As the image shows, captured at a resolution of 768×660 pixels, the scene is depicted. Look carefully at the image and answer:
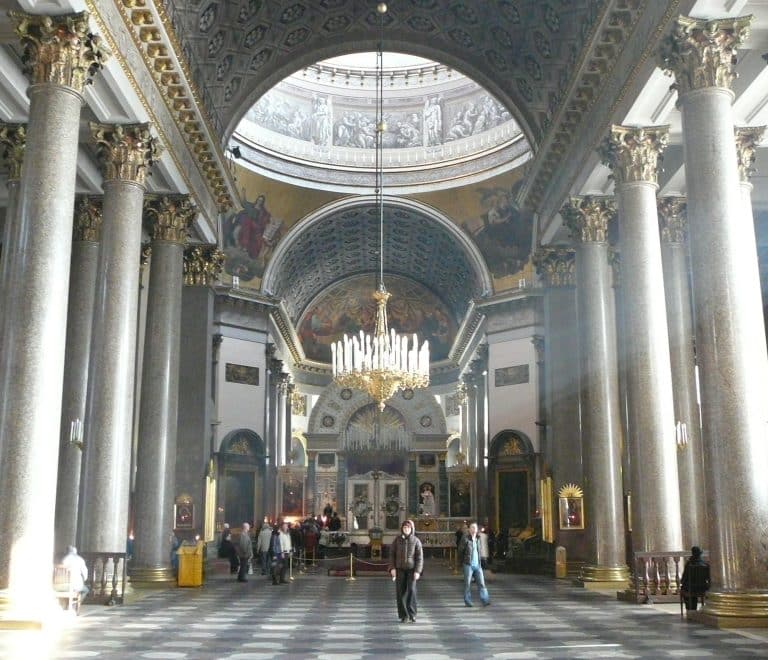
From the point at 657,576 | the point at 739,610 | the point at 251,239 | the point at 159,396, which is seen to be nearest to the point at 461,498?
the point at 251,239

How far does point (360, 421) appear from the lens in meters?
39.0

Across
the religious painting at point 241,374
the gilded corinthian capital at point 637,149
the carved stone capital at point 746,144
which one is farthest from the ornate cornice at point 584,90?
the religious painting at point 241,374

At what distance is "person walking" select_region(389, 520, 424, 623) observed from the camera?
10062 mm

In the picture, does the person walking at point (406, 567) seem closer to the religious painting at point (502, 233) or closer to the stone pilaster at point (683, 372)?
the stone pilaster at point (683, 372)

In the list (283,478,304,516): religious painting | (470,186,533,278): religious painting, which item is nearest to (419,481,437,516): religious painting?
(283,478,304,516): religious painting

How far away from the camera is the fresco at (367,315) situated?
3991 cm

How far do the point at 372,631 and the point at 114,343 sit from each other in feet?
18.8

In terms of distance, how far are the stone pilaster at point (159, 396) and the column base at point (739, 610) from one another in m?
9.16

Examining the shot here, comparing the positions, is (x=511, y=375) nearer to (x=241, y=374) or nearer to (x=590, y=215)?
(x=241, y=374)

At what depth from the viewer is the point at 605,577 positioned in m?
14.4

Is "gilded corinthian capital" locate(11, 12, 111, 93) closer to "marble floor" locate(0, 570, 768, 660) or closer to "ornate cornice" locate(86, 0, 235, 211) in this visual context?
"ornate cornice" locate(86, 0, 235, 211)

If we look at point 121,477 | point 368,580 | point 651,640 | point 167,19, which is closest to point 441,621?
point 651,640

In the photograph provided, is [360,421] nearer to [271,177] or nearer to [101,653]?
[271,177]

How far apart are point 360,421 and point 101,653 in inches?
1235
